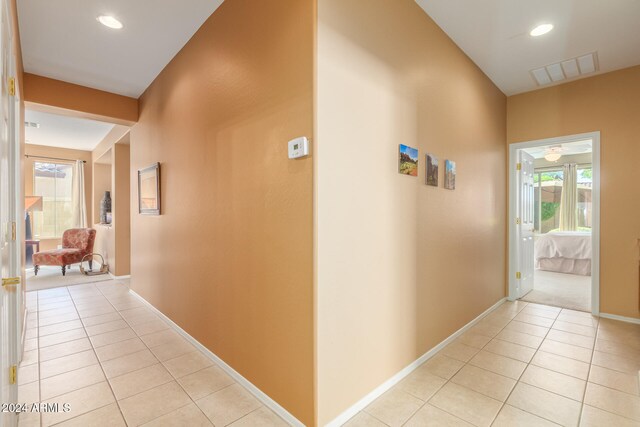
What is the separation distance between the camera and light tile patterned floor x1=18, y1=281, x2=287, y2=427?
1.90 m

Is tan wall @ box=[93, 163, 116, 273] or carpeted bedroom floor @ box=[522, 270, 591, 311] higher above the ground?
tan wall @ box=[93, 163, 116, 273]

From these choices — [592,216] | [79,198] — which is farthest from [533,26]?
[79,198]

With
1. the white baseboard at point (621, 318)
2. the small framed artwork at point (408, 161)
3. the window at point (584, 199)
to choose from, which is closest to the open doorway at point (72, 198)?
the small framed artwork at point (408, 161)

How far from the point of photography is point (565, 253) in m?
6.14

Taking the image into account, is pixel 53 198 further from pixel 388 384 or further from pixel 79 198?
pixel 388 384

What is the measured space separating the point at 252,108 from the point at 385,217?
119 centimetres

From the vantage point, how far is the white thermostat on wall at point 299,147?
5.54 feet

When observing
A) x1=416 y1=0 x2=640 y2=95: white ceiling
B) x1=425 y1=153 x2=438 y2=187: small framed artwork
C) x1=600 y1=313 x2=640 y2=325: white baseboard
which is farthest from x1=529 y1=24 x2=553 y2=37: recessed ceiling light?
x1=600 y1=313 x2=640 y2=325: white baseboard

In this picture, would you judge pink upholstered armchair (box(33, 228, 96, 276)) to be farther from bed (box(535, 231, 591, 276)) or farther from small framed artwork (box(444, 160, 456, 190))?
→ bed (box(535, 231, 591, 276))

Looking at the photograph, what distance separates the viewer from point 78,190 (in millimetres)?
7480

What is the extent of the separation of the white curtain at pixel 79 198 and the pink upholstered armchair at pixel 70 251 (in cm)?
132

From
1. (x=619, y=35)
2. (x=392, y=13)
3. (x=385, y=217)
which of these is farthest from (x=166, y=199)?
(x=619, y=35)

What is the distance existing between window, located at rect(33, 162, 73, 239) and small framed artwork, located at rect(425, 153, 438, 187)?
8.63m

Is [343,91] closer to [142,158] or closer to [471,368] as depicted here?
[471,368]
